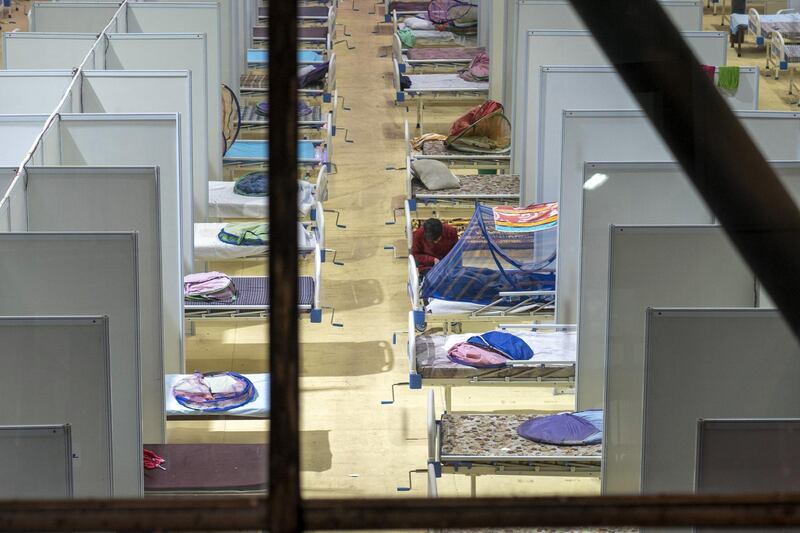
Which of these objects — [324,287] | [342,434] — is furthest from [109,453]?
[324,287]

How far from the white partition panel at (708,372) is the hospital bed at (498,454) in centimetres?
82

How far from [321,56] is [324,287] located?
14.0 ft

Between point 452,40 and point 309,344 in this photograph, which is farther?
point 452,40

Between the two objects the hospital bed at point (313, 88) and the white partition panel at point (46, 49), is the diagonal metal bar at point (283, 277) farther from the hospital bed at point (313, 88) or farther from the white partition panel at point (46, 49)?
the hospital bed at point (313, 88)

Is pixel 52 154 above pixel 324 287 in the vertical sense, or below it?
above

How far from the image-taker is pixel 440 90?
8.80 meters

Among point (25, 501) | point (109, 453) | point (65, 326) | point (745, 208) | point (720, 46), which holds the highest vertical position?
point (720, 46)

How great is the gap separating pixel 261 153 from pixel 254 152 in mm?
67

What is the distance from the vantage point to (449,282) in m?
5.34

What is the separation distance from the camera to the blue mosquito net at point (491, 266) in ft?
17.4

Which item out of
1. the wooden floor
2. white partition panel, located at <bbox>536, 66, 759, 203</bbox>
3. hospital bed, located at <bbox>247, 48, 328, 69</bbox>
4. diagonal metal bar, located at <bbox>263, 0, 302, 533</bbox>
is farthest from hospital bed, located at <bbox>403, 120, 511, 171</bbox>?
diagonal metal bar, located at <bbox>263, 0, 302, 533</bbox>

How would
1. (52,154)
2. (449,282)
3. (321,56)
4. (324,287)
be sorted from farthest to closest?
(321,56)
(324,287)
(449,282)
(52,154)

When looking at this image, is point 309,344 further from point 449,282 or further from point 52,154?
point 52,154

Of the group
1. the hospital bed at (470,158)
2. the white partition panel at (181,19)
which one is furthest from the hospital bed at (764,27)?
the white partition panel at (181,19)
